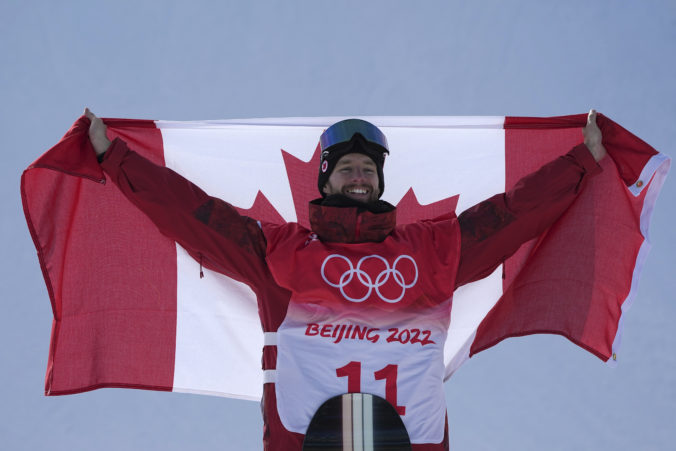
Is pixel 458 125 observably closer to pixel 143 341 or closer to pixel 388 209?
pixel 388 209

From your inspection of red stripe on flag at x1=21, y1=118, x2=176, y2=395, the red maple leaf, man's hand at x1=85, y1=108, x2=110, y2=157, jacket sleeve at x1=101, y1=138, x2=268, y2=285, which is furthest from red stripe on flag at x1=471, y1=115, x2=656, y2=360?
man's hand at x1=85, y1=108, x2=110, y2=157

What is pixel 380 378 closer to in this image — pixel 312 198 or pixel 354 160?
pixel 354 160

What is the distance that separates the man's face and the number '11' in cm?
98

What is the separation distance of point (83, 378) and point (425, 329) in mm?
2062

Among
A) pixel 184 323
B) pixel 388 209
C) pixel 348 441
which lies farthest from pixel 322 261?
pixel 184 323

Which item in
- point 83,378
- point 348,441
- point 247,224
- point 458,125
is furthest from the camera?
point 458,125

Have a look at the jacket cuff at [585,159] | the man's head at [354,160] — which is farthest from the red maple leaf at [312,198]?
the jacket cuff at [585,159]

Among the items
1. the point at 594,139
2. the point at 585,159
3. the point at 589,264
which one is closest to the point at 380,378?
the point at 589,264

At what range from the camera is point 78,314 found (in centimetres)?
593

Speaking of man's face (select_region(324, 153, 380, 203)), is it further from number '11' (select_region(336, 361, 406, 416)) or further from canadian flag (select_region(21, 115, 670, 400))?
number '11' (select_region(336, 361, 406, 416))

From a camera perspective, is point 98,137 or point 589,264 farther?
point 589,264

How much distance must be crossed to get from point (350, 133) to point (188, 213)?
42.1 inches

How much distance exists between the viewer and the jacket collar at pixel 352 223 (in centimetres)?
534

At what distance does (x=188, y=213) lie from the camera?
5410 millimetres
